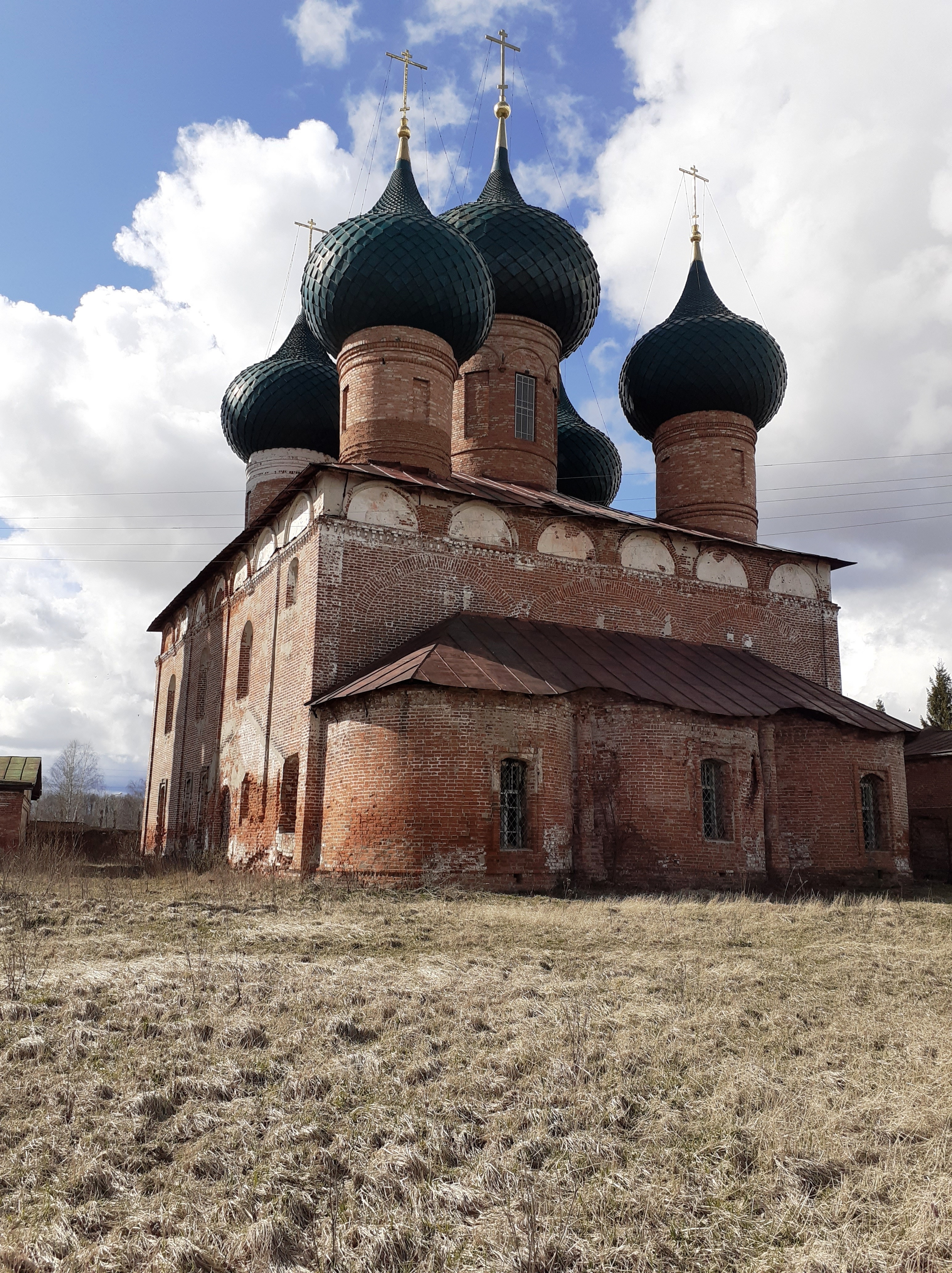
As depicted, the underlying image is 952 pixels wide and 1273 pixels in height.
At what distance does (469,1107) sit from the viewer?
422 cm

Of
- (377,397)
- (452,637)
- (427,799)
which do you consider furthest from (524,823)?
(377,397)

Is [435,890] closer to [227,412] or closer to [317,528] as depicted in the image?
[317,528]

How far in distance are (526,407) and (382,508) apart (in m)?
5.82

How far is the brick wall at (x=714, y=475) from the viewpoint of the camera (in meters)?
19.5

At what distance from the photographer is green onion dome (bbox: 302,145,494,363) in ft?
52.2

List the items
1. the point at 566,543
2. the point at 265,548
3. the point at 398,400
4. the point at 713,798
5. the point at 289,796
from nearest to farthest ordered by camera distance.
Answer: the point at 289,796 → the point at 713,798 → the point at 566,543 → the point at 398,400 → the point at 265,548

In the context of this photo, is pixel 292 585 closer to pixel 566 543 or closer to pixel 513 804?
pixel 566 543

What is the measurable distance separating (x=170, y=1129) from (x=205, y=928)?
4.53m

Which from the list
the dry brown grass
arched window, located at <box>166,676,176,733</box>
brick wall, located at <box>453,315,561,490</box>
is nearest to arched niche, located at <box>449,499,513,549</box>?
brick wall, located at <box>453,315,561,490</box>

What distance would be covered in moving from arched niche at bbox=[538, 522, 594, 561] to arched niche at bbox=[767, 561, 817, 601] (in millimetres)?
3937

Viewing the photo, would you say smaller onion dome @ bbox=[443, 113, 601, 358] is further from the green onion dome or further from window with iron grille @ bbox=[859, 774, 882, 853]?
→ window with iron grille @ bbox=[859, 774, 882, 853]

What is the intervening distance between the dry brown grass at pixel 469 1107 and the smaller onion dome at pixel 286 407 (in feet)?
45.0

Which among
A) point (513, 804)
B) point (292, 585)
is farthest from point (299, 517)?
point (513, 804)

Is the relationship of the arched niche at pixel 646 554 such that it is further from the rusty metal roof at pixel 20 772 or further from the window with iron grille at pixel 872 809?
the rusty metal roof at pixel 20 772
